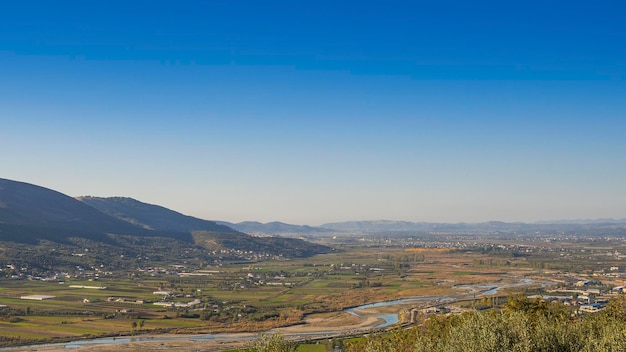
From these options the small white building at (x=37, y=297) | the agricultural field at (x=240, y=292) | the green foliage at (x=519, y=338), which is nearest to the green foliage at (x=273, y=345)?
the green foliage at (x=519, y=338)

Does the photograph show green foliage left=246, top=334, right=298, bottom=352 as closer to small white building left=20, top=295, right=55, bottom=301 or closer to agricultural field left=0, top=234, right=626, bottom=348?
agricultural field left=0, top=234, right=626, bottom=348

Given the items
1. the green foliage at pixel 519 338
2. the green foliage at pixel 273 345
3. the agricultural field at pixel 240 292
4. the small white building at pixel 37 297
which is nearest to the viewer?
the green foliage at pixel 519 338

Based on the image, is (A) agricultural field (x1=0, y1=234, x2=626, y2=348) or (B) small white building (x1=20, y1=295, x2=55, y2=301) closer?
(A) agricultural field (x1=0, y1=234, x2=626, y2=348)

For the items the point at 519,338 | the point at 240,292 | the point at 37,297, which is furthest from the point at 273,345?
the point at 240,292

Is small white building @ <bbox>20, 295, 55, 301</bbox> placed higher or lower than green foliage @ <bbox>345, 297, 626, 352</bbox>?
lower

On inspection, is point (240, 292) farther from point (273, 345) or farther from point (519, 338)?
point (519, 338)

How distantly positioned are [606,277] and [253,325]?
11059cm

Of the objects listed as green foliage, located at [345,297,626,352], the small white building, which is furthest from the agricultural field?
green foliage, located at [345,297,626,352]

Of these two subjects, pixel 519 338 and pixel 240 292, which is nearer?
pixel 519 338

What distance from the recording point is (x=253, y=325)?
8888 cm

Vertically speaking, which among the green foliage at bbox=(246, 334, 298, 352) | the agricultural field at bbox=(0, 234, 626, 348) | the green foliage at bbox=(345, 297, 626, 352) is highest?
the green foliage at bbox=(345, 297, 626, 352)

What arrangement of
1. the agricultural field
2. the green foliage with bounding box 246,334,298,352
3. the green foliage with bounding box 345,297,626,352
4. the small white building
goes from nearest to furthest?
1. the green foliage with bounding box 345,297,626,352
2. the green foliage with bounding box 246,334,298,352
3. the agricultural field
4. the small white building

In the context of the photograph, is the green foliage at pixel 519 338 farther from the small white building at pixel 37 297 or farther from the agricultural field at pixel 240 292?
the small white building at pixel 37 297

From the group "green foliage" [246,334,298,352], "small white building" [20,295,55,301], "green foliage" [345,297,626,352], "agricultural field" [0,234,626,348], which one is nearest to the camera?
"green foliage" [345,297,626,352]
